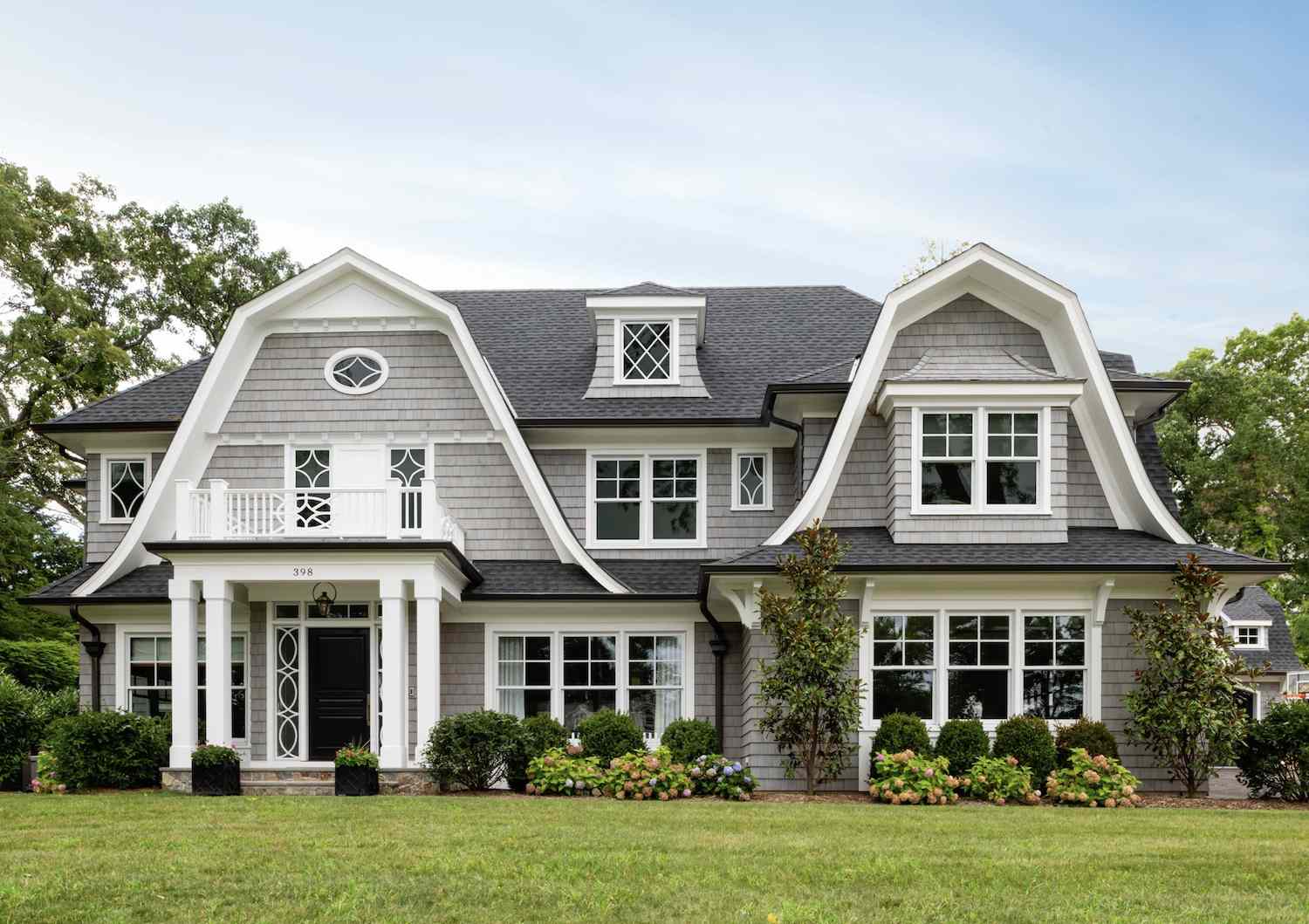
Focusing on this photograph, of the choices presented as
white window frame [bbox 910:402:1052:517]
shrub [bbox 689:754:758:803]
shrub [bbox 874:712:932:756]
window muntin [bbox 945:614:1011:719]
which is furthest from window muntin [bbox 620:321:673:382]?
shrub [bbox 874:712:932:756]

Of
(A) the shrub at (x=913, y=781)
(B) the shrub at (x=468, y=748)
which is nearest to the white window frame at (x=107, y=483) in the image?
(B) the shrub at (x=468, y=748)

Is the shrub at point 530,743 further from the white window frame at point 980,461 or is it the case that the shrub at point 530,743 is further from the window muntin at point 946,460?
the window muntin at point 946,460

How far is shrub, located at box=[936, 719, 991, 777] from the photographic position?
15961mm

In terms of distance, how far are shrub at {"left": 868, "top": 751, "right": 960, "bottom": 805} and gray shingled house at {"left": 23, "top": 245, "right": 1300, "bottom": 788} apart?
104 centimetres

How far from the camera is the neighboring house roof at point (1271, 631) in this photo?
42.3 metres

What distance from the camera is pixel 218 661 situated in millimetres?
16719

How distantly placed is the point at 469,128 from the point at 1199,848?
13958 mm

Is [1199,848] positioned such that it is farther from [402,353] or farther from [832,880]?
[402,353]

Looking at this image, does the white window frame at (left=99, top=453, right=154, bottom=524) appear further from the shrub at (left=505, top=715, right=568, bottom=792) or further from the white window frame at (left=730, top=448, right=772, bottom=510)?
the white window frame at (left=730, top=448, right=772, bottom=510)

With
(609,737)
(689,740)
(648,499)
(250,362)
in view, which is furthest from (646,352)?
(689,740)

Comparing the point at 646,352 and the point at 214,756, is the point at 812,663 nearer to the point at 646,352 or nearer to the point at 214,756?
the point at 646,352

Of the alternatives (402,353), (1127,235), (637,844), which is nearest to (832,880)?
(637,844)

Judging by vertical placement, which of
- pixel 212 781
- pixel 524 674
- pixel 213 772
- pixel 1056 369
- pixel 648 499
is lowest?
pixel 212 781

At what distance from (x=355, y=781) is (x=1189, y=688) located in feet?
33.0
